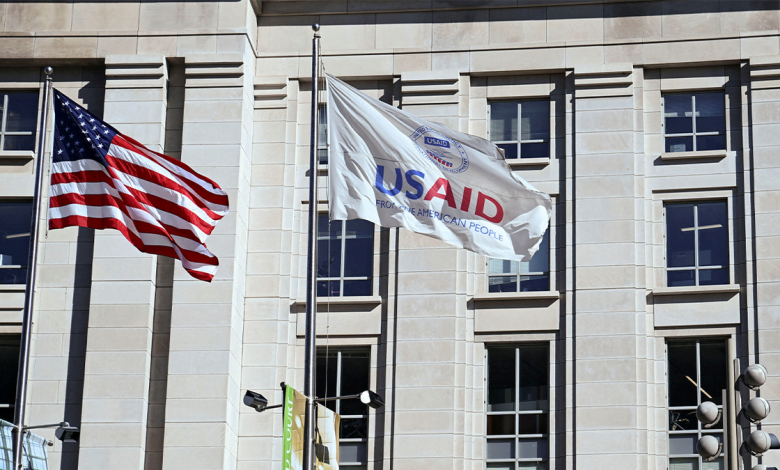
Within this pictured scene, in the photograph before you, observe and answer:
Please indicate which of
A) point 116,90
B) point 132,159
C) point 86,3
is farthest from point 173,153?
point 132,159

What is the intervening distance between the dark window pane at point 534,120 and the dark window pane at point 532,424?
669 cm

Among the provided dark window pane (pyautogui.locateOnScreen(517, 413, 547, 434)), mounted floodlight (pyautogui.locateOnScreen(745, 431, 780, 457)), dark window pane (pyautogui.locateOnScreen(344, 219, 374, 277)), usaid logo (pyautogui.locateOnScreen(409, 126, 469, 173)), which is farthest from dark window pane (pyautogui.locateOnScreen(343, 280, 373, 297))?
mounted floodlight (pyautogui.locateOnScreen(745, 431, 780, 457))

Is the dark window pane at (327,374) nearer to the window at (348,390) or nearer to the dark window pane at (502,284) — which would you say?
the window at (348,390)

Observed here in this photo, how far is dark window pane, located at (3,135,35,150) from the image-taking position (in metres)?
32.3

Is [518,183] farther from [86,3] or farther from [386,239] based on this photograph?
[86,3]

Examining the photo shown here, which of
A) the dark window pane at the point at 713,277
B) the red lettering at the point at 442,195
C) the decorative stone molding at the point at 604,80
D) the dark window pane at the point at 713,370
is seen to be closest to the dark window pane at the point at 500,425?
the dark window pane at the point at 713,370

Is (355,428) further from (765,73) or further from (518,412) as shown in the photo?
(765,73)

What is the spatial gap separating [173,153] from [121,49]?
9.95 feet

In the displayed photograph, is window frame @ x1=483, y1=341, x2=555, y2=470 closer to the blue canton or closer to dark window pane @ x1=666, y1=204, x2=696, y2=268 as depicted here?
dark window pane @ x1=666, y1=204, x2=696, y2=268

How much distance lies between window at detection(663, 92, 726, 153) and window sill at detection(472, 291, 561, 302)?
16.2ft

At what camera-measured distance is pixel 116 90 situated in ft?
105

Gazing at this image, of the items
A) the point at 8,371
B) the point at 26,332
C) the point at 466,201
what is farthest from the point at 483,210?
the point at 8,371

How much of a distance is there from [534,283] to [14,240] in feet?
42.5

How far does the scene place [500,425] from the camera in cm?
3031
